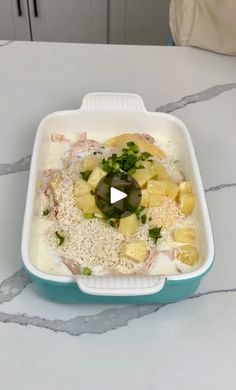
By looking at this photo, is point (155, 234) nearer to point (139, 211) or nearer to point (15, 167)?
point (139, 211)

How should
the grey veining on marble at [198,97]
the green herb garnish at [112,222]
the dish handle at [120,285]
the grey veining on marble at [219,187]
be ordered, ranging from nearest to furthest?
the dish handle at [120,285]
the green herb garnish at [112,222]
the grey veining on marble at [219,187]
the grey veining on marble at [198,97]

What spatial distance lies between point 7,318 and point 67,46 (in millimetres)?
639

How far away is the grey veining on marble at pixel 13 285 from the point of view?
685mm

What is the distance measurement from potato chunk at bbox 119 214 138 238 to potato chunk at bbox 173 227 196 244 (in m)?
0.06

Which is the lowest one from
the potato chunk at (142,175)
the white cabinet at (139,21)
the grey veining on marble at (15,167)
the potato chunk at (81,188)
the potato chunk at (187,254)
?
the white cabinet at (139,21)

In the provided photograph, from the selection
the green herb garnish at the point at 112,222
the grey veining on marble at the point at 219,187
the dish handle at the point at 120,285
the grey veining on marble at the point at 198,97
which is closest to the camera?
the dish handle at the point at 120,285

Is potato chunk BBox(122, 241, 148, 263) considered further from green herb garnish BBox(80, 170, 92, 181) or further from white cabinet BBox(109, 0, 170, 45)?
white cabinet BBox(109, 0, 170, 45)

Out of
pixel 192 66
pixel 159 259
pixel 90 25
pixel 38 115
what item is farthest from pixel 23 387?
pixel 90 25

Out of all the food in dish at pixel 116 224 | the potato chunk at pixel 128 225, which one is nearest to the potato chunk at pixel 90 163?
the food in dish at pixel 116 224

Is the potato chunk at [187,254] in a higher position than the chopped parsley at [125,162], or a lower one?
lower

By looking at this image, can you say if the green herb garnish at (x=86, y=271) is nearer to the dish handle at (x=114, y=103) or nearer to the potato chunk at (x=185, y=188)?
the potato chunk at (x=185, y=188)

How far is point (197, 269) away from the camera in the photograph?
614 mm

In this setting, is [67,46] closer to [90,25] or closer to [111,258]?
[111,258]

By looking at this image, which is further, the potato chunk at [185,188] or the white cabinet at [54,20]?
the white cabinet at [54,20]
